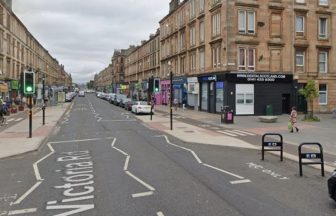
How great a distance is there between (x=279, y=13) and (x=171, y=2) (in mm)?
25605

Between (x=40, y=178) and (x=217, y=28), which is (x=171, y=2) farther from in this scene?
(x=40, y=178)

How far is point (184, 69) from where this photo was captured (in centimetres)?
5194

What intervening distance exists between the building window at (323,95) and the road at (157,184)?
27429 mm

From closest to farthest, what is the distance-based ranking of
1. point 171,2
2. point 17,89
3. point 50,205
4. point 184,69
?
1. point 50,205
2. point 184,69
3. point 17,89
4. point 171,2

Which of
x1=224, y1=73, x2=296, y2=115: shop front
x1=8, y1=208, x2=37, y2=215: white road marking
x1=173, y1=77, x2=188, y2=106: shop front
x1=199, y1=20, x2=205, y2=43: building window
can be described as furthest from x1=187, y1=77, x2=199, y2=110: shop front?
x1=8, y1=208, x2=37, y2=215: white road marking

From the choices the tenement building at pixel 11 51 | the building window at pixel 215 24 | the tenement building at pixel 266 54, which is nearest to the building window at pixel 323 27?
the tenement building at pixel 266 54

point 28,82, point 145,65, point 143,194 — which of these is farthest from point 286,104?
point 145,65

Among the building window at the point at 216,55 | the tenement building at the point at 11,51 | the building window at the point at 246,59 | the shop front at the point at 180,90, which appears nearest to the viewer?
the building window at the point at 246,59

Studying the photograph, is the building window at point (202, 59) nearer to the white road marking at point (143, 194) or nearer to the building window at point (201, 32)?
the building window at point (201, 32)

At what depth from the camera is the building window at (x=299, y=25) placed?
3953 centimetres

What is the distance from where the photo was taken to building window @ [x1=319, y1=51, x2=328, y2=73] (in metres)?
40.7

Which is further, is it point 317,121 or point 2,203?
point 317,121

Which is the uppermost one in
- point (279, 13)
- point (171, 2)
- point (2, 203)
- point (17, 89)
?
point (171, 2)

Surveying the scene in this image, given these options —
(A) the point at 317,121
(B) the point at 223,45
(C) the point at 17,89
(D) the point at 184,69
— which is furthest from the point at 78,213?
(C) the point at 17,89
